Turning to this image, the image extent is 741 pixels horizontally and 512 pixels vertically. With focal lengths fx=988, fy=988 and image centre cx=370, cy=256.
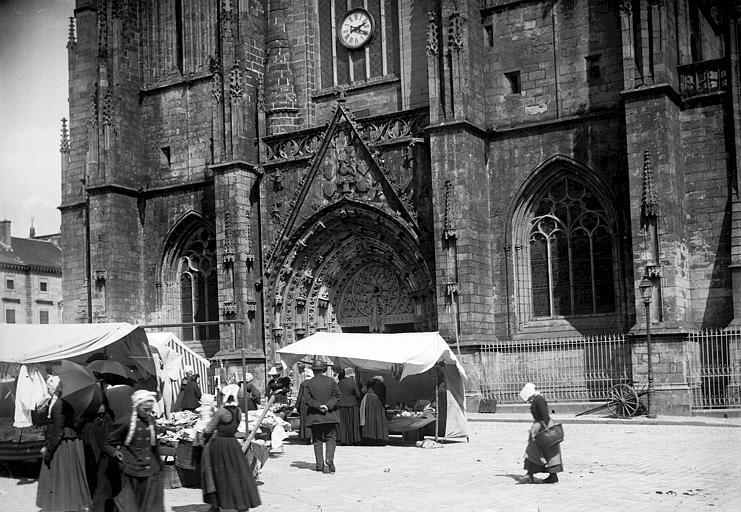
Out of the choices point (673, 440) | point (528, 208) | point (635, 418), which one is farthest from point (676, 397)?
point (528, 208)

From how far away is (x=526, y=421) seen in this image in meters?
22.2

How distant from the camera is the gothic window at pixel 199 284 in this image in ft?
106

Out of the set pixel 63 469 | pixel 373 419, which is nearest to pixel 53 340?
pixel 63 469

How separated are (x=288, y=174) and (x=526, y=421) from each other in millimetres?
11365

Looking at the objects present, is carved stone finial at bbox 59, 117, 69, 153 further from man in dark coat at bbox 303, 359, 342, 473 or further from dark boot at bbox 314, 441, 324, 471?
dark boot at bbox 314, 441, 324, 471

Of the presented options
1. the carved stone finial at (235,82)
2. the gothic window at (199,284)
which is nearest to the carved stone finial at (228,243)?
the gothic window at (199,284)

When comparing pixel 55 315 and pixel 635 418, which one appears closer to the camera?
pixel 635 418

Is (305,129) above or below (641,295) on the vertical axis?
above

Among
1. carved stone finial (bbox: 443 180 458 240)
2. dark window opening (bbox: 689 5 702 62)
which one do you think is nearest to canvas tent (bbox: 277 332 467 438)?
carved stone finial (bbox: 443 180 458 240)

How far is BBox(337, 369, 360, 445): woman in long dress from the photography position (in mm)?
18000

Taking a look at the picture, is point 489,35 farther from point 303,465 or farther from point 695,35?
point 303,465

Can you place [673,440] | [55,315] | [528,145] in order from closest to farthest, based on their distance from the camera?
1. [673,440]
2. [528,145]
3. [55,315]

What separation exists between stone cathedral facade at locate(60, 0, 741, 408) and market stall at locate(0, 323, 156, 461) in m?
2.91

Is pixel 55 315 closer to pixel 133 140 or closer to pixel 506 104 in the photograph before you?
pixel 133 140
